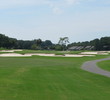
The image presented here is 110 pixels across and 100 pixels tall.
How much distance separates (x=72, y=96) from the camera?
1125 centimetres

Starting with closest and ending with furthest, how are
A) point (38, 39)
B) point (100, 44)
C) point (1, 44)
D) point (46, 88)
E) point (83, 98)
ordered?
1. point (83, 98)
2. point (46, 88)
3. point (1, 44)
4. point (100, 44)
5. point (38, 39)

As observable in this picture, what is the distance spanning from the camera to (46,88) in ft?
42.9

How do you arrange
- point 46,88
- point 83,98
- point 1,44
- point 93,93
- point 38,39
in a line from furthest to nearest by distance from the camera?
point 38,39, point 1,44, point 46,88, point 93,93, point 83,98

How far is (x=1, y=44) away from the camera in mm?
150750

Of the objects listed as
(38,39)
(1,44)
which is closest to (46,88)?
(1,44)

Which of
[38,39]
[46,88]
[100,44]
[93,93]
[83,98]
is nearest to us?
[83,98]

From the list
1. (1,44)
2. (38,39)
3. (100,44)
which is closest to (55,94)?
(1,44)

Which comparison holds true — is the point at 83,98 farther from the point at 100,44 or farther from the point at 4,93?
the point at 100,44

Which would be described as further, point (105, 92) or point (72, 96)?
point (105, 92)

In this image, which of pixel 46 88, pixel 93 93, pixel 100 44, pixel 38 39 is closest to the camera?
pixel 93 93

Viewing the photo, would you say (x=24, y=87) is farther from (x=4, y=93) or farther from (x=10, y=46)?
(x=10, y=46)

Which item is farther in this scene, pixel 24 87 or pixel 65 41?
pixel 65 41

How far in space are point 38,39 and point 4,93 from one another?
168m

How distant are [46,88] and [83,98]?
271cm
